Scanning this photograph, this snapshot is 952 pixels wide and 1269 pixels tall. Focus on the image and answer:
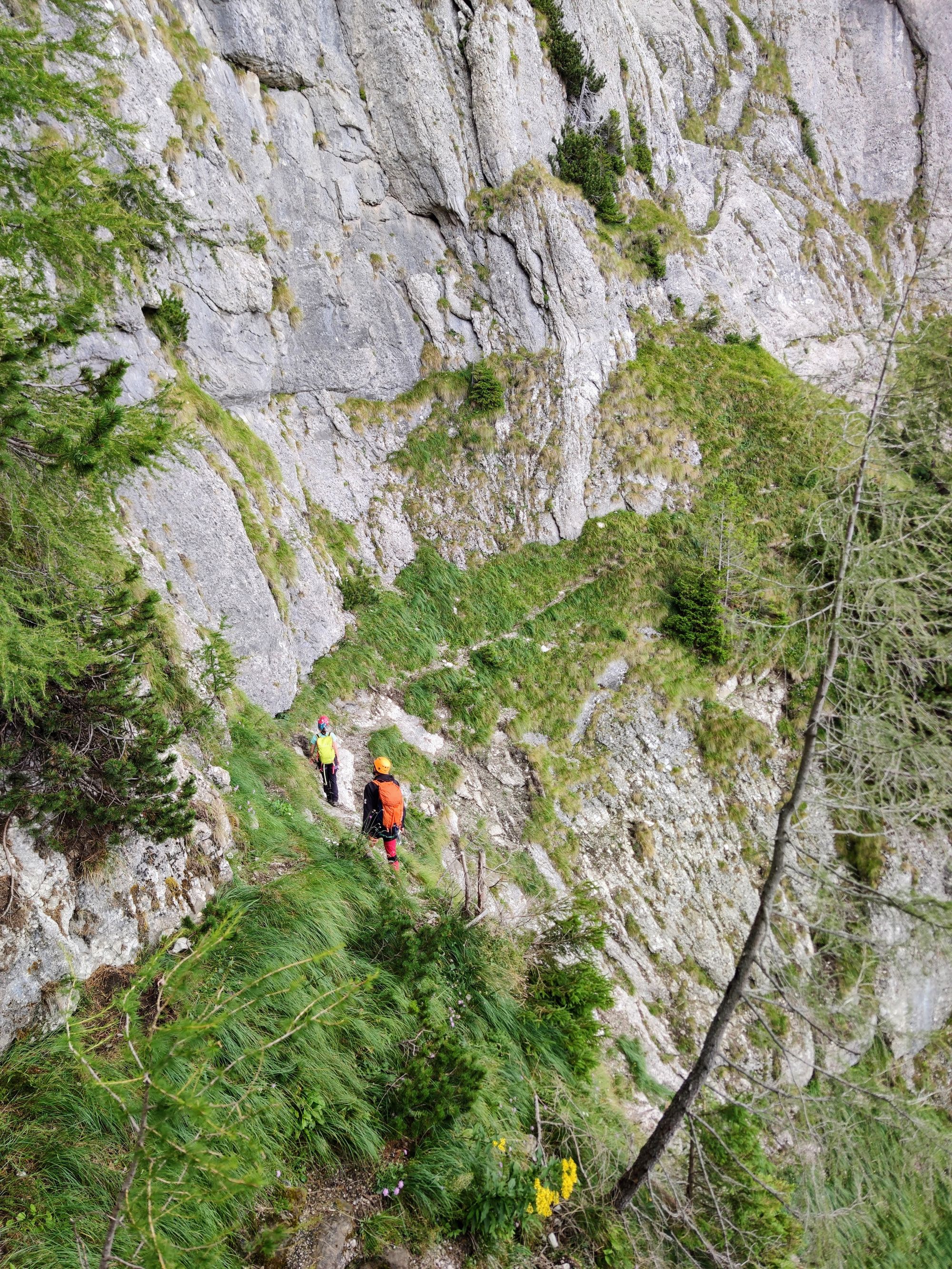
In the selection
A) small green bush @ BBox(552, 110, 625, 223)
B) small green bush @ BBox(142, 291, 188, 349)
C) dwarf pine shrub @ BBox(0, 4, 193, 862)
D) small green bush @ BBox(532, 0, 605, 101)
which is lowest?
dwarf pine shrub @ BBox(0, 4, 193, 862)

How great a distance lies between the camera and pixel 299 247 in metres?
16.9

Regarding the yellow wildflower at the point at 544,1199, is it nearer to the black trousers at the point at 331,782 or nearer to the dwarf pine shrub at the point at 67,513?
the dwarf pine shrub at the point at 67,513

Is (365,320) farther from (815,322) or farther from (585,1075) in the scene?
(815,322)

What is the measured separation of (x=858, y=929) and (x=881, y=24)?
51.5m

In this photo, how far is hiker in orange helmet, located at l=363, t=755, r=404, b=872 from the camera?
8555 mm

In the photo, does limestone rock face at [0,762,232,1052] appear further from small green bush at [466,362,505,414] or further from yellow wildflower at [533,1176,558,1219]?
small green bush at [466,362,505,414]

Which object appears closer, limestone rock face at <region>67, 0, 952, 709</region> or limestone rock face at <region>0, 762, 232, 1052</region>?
limestone rock face at <region>0, 762, 232, 1052</region>

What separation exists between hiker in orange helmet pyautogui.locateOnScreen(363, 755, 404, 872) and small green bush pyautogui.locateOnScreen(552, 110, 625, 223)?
22368mm

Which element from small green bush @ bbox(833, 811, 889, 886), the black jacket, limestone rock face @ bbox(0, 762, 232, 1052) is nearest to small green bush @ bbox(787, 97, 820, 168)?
small green bush @ bbox(833, 811, 889, 886)

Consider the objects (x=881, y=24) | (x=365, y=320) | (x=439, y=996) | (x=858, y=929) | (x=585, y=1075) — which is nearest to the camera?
(x=858, y=929)

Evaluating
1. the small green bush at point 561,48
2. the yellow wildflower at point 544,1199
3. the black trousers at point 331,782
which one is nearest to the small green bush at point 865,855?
the black trousers at point 331,782

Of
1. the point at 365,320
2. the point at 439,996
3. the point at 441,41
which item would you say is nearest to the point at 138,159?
the point at 365,320

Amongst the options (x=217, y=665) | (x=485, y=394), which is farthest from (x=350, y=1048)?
(x=485, y=394)

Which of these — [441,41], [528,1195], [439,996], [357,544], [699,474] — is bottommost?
[528,1195]
